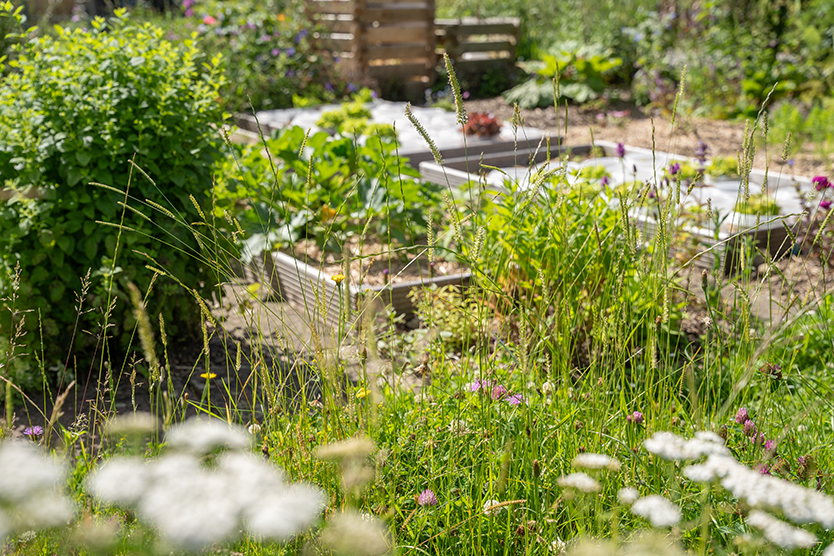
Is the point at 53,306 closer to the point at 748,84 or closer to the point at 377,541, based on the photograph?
the point at 377,541

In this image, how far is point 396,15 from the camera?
1002cm

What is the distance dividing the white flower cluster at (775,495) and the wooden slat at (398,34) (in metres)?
9.71

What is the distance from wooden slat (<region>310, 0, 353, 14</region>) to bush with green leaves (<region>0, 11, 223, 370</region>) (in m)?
7.17

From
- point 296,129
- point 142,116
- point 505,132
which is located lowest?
point 505,132

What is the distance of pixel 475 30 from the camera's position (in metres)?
10.7

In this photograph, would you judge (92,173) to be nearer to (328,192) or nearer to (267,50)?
(328,192)

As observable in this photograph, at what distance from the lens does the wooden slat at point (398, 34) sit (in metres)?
9.95

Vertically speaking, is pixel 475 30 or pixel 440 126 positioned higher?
pixel 475 30

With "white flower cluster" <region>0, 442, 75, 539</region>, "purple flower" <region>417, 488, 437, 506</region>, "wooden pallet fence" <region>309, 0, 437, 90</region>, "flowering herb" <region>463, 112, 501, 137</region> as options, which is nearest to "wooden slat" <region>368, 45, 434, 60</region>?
"wooden pallet fence" <region>309, 0, 437, 90</region>

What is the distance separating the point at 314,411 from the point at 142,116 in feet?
4.80

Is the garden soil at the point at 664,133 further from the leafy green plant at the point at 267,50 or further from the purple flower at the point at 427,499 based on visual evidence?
the purple flower at the point at 427,499

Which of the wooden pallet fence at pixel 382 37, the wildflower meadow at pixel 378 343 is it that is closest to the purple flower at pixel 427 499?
the wildflower meadow at pixel 378 343

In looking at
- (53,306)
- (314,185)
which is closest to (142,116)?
(53,306)

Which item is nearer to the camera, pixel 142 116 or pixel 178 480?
pixel 178 480
